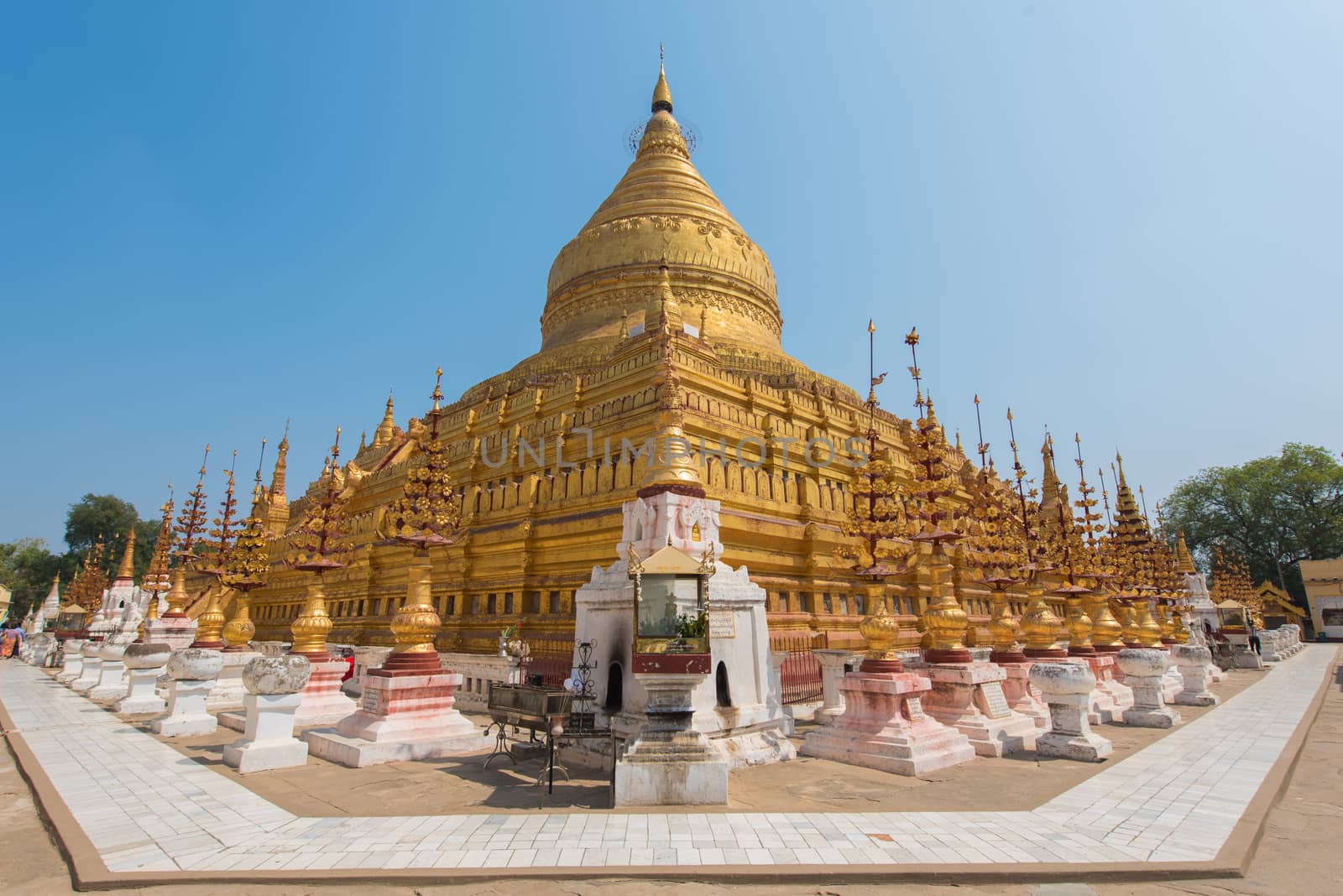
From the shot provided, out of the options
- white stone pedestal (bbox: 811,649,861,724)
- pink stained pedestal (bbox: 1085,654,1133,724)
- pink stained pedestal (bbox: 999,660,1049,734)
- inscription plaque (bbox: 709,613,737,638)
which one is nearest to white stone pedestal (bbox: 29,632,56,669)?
white stone pedestal (bbox: 811,649,861,724)

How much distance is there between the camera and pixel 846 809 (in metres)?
6.94

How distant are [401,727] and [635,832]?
5001mm

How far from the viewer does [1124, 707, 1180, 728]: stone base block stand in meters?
12.9

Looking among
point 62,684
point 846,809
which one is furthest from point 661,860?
point 62,684

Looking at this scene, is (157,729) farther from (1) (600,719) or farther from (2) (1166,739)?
(2) (1166,739)

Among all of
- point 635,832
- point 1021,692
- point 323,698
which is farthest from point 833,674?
point 323,698

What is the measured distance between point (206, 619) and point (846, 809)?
47.0 ft

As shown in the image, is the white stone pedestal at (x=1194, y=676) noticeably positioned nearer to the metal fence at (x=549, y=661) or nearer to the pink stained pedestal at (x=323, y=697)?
the metal fence at (x=549, y=661)

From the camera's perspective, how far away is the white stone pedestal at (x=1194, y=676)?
56.2 ft

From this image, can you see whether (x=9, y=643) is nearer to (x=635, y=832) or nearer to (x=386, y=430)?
(x=386, y=430)

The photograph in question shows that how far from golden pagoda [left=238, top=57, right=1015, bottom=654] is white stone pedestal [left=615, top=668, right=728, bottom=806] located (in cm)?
397

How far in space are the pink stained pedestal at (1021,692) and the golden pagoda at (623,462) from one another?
2.12 m

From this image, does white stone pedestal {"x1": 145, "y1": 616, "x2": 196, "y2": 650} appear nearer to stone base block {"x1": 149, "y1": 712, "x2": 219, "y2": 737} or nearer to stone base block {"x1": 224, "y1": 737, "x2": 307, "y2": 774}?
stone base block {"x1": 149, "y1": 712, "x2": 219, "y2": 737}

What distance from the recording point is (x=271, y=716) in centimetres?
915
